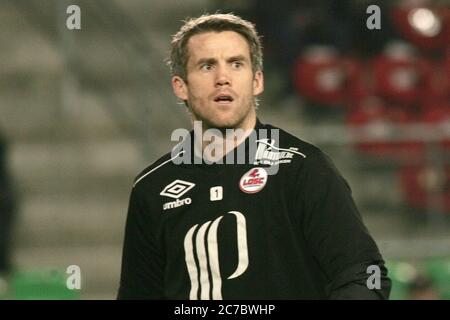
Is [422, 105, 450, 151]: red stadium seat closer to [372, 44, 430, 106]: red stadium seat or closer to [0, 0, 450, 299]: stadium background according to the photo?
[0, 0, 450, 299]: stadium background

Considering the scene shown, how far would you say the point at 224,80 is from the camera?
338cm

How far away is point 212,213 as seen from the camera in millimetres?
3395

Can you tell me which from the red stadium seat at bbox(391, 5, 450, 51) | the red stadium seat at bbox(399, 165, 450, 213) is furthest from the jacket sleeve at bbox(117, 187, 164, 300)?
the red stadium seat at bbox(391, 5, 450, 51)

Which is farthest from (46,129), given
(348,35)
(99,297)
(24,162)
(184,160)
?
(184,160)

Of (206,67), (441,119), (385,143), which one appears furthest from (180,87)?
(441,119)

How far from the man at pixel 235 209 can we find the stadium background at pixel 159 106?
4.07 m

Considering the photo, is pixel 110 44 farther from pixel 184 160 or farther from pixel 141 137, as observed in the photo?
pixel 184 160

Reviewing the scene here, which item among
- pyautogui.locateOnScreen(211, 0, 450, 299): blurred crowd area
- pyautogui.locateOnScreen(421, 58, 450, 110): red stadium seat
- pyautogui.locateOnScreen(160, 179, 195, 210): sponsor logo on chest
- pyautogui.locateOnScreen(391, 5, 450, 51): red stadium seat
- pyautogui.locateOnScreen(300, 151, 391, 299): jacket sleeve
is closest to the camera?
pyautogui.locateOnScreen(300, 151, 391, 299): jacket sleeve

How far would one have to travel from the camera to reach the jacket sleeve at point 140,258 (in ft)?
11.5

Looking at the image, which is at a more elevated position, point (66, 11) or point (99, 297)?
point (66, 11)

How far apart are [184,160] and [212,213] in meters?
0.27

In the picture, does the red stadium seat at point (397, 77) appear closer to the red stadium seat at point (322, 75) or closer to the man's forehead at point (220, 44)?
the red stadium seat at point (322, 75)

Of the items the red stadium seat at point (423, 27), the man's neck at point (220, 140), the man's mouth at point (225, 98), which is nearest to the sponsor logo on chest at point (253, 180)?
the man's neck at point (220, 140)

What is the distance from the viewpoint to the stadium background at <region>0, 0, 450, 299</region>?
7770 mm
